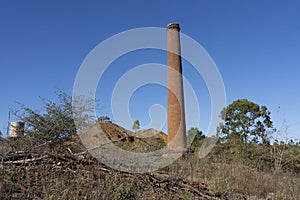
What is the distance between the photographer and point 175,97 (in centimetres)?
1395

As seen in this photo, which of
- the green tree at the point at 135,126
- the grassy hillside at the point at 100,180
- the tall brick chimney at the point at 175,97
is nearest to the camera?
the grassy hillside at the point at 100,180

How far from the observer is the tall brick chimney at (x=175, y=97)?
1349cm

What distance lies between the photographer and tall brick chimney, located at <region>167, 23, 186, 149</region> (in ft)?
44.3

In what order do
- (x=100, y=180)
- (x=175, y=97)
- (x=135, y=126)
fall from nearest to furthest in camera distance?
(x=100, y=180), (x=135, y=126), (x=175, y=97)

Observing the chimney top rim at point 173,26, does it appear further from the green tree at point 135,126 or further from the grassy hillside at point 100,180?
the grassy hillside at point 100,180

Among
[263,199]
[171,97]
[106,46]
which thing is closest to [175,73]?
[171,97]

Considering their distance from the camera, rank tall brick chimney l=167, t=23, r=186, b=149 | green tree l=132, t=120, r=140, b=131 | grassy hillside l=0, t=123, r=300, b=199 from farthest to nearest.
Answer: tall brick chimney l=167, t=23, r=186, b=149
green tree l=132, t=120, r=140, b=131
grassy hillside l=0, t=123, r=300, b=199

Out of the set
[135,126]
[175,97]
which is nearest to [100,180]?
[135,126]

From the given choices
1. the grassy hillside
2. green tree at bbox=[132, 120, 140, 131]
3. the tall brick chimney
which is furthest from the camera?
the tall brick chimney

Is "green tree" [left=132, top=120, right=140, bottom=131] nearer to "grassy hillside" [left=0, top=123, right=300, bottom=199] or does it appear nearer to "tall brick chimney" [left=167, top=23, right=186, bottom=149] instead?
"tall brick chimney" [left=167, top=23, right=186, bottom=149]

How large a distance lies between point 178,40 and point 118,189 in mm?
13170

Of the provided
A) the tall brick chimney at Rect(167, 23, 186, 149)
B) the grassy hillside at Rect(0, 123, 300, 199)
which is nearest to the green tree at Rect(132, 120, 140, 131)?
the tall brick chimney at Rect(167, 23, 186, 149)

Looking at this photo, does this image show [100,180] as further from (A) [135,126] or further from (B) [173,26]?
(B) [173,26]

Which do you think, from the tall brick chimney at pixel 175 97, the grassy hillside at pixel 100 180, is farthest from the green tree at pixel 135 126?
the grassy hillside at pixel 100 180
